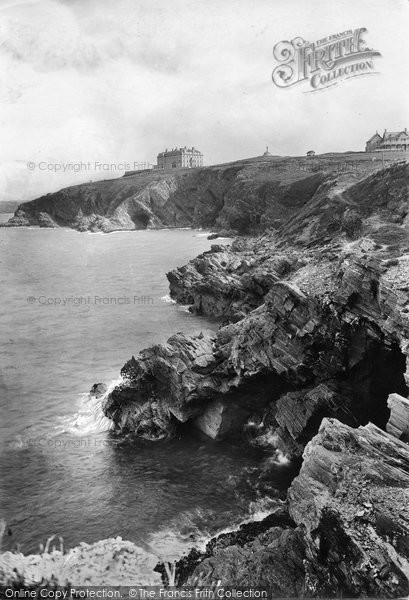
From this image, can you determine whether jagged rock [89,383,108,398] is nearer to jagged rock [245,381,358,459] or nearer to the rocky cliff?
the rocky cliff

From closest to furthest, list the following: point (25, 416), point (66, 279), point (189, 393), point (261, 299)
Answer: point (189, 393) → point (25, 416) → point (261, 299) → point (66, 279)

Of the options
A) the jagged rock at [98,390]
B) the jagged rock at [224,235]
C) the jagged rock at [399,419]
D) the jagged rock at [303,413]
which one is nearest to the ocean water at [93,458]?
the jagged rock at [98,390]

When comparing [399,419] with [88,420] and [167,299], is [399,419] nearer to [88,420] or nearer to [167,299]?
[88,420]

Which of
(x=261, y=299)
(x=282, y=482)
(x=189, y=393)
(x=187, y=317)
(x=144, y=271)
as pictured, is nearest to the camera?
(x=282, y=482)

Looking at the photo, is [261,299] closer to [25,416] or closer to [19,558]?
[25,416]

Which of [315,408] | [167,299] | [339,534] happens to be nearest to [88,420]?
[315,408]

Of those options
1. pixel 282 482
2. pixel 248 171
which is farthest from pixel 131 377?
pixel 248 171
